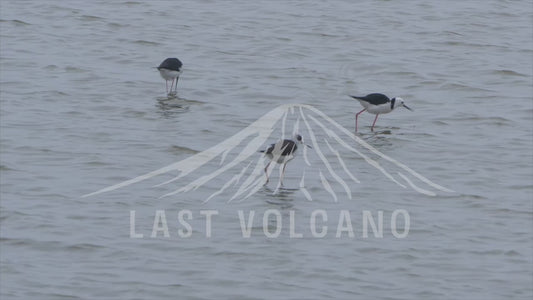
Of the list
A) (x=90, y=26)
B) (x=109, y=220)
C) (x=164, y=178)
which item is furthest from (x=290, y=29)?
(x=109, y=220)

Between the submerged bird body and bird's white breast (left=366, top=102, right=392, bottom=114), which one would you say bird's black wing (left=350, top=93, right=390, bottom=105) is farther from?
the submerged bird body

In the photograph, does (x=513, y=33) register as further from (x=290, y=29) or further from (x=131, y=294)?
(x=131, y=294)

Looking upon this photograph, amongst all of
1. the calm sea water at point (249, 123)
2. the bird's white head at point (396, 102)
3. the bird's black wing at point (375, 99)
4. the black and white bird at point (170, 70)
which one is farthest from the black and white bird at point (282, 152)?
the black and white bird at point (170, 70)

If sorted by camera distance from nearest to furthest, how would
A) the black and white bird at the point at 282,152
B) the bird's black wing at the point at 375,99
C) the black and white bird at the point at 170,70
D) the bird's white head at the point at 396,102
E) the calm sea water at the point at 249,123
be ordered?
the calm sea water at the point at 249,123 → the black and white bird at the point at 282,152 → the bird's black wing at the point at 375,99 → the bird's white head at the point at 396,102 → the black and white bird at the point at 170,70

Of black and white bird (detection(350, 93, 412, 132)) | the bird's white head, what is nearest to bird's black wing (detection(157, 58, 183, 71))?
black and white bird (detection(350, 93, 412, 132))

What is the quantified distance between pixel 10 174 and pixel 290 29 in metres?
12.7

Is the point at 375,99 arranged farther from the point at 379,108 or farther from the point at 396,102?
the point at 396,102

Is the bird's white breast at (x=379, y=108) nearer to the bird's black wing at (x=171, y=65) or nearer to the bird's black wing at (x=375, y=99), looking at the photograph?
the bird's black wing at (x=375, y=99)

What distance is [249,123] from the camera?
1841 centimetres

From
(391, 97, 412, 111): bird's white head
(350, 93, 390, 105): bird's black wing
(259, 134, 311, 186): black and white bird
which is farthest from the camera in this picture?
(391, 97, 412, 111): bird's white head

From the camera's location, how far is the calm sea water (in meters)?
11.8

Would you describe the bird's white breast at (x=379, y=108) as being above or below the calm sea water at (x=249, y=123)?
above

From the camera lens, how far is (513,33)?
1057 inches

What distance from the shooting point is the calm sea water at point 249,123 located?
11766 millimetres
